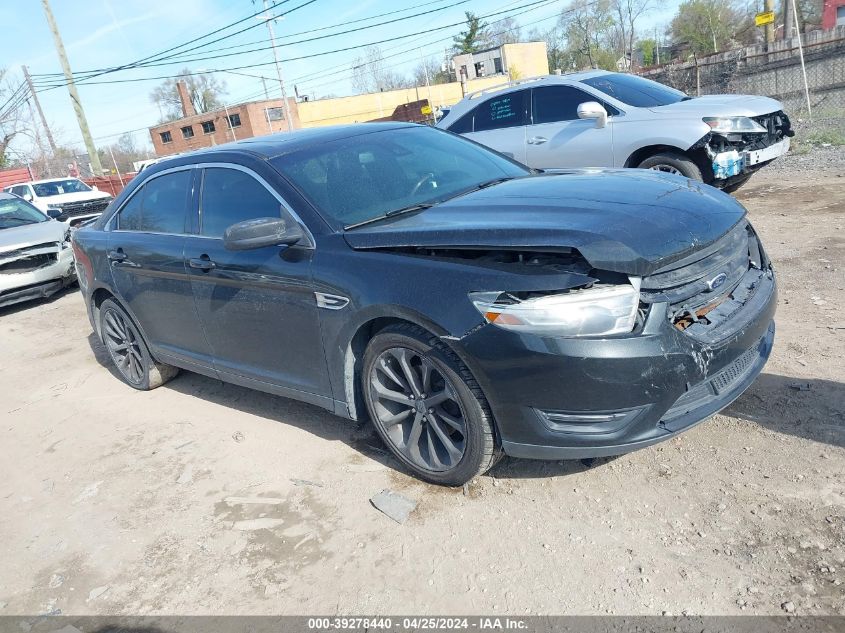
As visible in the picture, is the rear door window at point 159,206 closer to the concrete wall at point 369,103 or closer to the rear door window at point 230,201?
the rear door window at point 230,201

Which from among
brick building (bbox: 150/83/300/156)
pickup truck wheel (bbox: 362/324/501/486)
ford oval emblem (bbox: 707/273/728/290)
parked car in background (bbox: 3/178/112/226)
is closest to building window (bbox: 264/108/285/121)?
brick building (bbox: 150/83/300/156)

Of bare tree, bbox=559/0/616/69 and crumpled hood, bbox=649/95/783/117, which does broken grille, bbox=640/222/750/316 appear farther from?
bare tree, bbox=559/0/616/69

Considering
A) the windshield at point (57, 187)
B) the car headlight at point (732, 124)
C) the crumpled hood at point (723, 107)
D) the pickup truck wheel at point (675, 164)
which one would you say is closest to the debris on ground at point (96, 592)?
the pickup truck wheel at point (675, 164)

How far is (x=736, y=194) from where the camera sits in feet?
30.1

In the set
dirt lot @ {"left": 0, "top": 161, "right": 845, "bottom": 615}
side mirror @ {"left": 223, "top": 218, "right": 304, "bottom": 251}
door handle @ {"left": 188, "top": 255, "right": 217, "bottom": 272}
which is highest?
side mirror @ {"left": 223, "top": 218, "right": 304, "bottom": 251}

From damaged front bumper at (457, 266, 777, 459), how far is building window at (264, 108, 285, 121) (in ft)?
188

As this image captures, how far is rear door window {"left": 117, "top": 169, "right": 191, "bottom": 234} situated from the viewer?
4.24 m

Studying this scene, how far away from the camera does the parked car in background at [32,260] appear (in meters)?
8.86

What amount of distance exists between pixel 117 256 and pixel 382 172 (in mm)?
2335

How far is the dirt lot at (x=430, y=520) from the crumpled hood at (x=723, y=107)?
10.7 feet

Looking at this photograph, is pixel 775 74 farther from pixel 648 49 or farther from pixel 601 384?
pixel 648 49

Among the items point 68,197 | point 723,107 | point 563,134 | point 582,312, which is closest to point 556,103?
point 563,134

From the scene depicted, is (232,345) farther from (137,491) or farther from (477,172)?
(477,172)

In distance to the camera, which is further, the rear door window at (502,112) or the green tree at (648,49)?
the green tree at (648,49)
